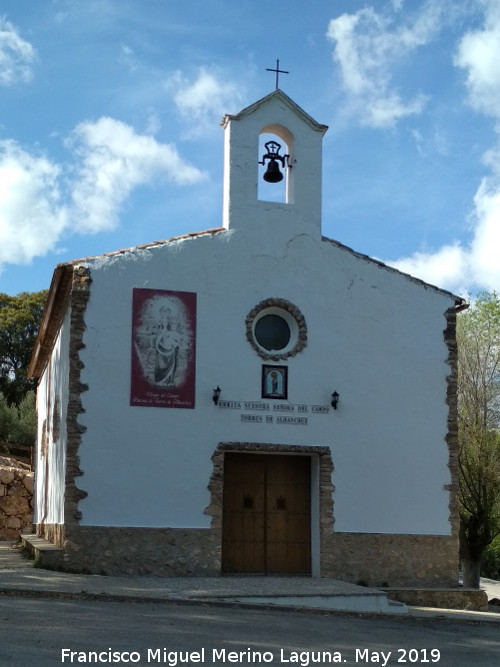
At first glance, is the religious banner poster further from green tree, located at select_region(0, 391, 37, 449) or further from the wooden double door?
green tree, located at select_region(0, 391, 37, 449)

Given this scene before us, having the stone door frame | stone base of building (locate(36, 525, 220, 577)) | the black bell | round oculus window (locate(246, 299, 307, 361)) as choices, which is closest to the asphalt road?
stone base of building (locate(36, 525, 220, 577))

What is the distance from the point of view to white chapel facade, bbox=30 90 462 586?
13.9 m

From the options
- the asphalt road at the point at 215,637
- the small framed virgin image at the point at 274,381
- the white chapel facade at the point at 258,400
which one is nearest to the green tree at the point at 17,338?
the white chapel facade at the point at 258,400

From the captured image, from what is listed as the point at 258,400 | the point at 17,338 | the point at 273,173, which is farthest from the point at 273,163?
the point at 17,338

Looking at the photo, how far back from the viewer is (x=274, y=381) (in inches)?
581

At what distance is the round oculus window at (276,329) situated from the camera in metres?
14.9

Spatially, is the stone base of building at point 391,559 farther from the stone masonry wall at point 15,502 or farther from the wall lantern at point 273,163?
the stone masonry wall at point 15,502

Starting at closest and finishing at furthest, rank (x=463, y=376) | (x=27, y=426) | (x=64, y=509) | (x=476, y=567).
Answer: (x=64, y=509)
(x=476, y=567)
(x=463, y=376)
(x=27, y=426)

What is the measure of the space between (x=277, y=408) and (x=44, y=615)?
6432mm

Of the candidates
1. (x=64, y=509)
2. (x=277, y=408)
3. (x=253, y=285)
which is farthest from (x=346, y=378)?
(x=64, y=509)

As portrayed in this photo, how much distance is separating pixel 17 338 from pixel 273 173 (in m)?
28.3

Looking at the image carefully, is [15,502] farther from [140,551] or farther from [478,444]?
[478,444]

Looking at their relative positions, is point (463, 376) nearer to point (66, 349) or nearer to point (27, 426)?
point (66, 349)

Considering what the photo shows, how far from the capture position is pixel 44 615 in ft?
29.8
